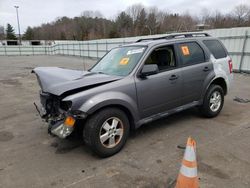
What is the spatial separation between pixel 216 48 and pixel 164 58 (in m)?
1.48

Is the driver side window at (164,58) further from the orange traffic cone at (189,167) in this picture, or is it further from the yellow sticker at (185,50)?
the orange traffic cone at (189,167)

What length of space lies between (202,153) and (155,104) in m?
1.10

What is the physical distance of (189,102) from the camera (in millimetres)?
4344

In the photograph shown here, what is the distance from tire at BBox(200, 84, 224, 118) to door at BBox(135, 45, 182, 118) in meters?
0.81

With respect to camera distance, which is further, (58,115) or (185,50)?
(185,50)

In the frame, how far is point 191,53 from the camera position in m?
4.33

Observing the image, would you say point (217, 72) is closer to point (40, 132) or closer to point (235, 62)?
point (40, 132)

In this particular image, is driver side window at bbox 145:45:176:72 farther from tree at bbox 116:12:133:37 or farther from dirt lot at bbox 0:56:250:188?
tree at bbox 116:12:133:37

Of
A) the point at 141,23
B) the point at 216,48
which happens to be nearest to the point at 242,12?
the point at 141,23

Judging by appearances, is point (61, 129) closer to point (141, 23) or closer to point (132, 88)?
point (132, 88)

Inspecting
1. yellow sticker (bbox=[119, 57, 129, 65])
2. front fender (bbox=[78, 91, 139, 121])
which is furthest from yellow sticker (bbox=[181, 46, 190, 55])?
front fender (bbox=[78, 91, 139, 121])

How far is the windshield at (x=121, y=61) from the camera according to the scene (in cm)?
373

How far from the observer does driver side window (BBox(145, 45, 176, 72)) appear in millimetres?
4012

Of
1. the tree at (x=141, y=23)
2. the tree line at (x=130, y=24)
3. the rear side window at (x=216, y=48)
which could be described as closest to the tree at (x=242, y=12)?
the tree line at (x=130, y=24)
